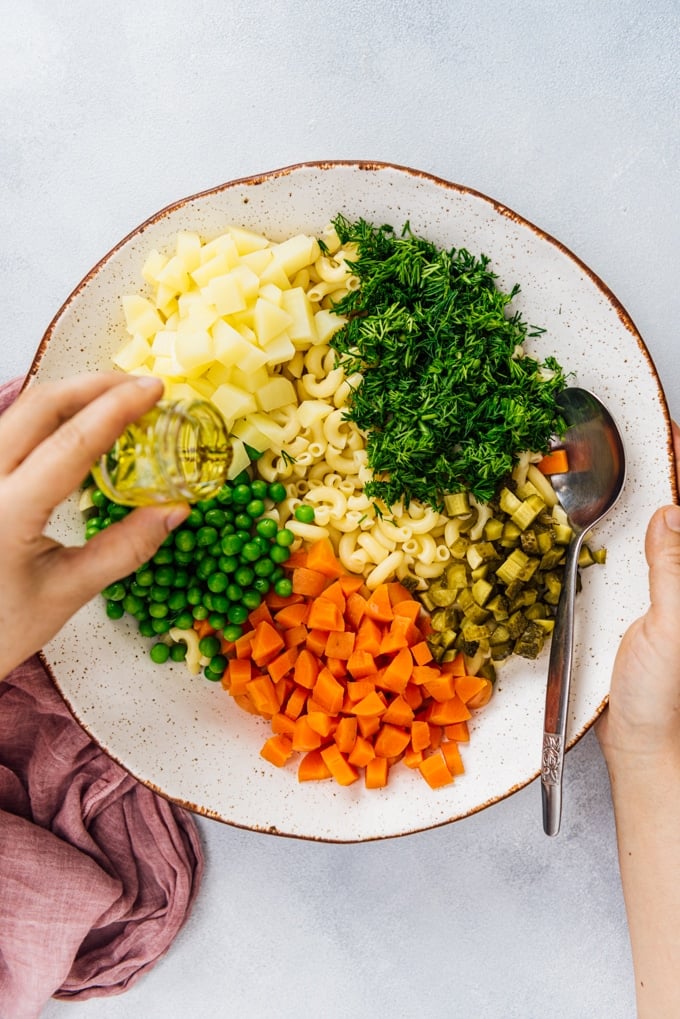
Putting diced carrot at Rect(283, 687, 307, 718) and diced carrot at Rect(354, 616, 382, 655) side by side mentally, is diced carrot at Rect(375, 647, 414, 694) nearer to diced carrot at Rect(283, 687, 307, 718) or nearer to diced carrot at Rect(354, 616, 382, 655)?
diced carrot at Rect(354, 616, 382, 655)

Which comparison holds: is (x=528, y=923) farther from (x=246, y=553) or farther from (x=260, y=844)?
(x=246, y=553)

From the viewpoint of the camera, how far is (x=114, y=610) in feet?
9.45

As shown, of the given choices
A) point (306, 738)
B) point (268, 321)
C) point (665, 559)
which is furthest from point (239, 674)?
point (665, 559)

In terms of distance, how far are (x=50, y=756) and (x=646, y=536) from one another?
2.40 m

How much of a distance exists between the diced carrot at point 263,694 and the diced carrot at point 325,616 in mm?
279

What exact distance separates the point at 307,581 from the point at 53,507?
1175mm

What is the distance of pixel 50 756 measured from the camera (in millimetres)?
3129

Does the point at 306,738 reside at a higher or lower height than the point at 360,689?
lower

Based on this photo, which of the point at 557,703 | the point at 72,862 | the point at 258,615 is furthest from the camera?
the point at 72,862

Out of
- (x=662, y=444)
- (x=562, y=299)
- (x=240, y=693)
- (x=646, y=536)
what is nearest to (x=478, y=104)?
(x=562, y=299)

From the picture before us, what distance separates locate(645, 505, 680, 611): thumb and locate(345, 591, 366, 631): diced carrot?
1.00 metres

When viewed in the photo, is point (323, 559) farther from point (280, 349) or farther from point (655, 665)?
point (655, 665)

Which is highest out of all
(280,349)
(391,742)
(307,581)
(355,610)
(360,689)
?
(280,349)

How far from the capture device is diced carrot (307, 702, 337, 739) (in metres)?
2.86
